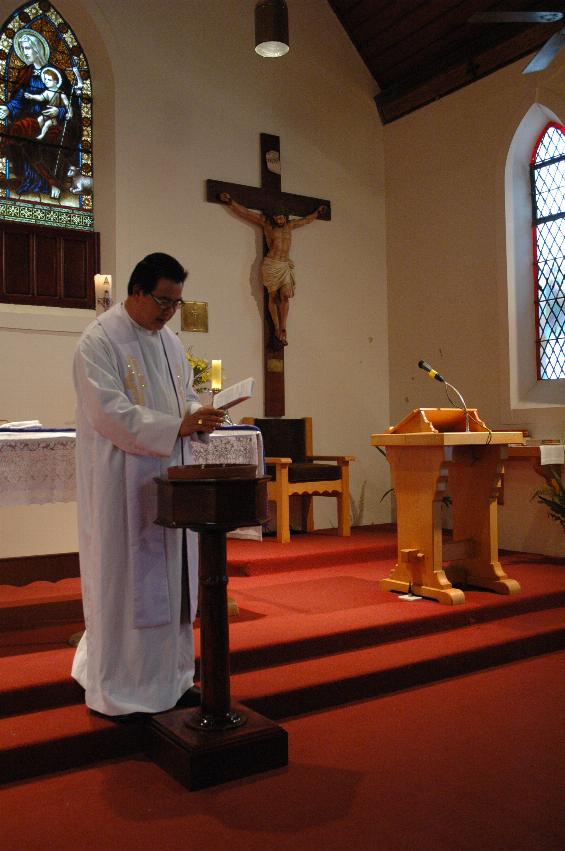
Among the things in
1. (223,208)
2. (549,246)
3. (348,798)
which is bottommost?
(348,798)

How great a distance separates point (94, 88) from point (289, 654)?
17.0ft

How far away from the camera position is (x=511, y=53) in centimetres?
649

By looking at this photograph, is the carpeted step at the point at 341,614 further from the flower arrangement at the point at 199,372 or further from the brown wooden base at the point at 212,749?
the flower arrangement at the point at 199,372

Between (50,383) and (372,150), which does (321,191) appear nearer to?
(372,150)

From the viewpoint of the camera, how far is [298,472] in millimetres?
6203

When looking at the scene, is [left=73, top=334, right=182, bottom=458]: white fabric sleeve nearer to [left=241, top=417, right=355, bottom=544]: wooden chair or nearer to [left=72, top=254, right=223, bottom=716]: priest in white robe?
[left=72, top=254, right=223, bottom=716]: priest in white robe

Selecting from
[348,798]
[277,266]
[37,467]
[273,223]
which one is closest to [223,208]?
[273,223]

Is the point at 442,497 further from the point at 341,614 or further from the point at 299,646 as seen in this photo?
the point at 299,646

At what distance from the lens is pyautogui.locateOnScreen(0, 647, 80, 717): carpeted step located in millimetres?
2980

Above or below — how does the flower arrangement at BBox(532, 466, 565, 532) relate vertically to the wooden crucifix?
below

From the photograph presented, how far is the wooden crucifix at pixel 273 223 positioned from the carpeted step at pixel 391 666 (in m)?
3.36

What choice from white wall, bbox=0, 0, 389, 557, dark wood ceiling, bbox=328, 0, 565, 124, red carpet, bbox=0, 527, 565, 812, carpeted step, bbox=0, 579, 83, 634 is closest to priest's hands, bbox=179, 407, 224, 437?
red carpet, bbox=0, 527, 565, 812

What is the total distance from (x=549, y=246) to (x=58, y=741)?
5495 mm

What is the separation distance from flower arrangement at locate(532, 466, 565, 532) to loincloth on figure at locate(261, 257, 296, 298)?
274cm
